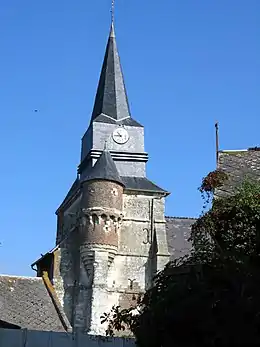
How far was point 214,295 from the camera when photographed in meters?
9.13

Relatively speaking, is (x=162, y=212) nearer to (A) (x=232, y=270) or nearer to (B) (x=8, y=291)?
(B) (x=8, y=291)

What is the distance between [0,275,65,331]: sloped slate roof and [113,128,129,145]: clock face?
13640 millimetres

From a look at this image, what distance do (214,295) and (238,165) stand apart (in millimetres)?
5486

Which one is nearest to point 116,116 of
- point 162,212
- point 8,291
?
point 162,212

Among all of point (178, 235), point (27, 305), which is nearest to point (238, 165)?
point (27, 305)

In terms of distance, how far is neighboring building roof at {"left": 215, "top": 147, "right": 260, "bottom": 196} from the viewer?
13211 mm

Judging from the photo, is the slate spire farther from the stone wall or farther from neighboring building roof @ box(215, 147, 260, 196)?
neighboring building roof @ box(215, 147, 260, 196)

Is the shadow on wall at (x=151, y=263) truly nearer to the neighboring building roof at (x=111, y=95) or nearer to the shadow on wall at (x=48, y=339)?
the neighboring building roof at (x=111, y=95)

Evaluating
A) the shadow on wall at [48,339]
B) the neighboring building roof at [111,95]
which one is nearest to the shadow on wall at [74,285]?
the neighboring building roof at [111,95]

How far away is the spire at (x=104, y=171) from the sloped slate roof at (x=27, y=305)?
8.98m

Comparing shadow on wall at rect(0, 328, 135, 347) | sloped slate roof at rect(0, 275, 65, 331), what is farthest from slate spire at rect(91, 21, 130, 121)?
shadow on wall at rect(0, 328, 135, 347)

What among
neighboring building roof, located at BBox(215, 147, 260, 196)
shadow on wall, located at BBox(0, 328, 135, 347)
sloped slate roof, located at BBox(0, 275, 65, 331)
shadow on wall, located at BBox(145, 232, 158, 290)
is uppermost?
shadow on wall, located at BBox(145, 232, 158, 290)

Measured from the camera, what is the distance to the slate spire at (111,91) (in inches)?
1672

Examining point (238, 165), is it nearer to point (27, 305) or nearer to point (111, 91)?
point (27, 305)
